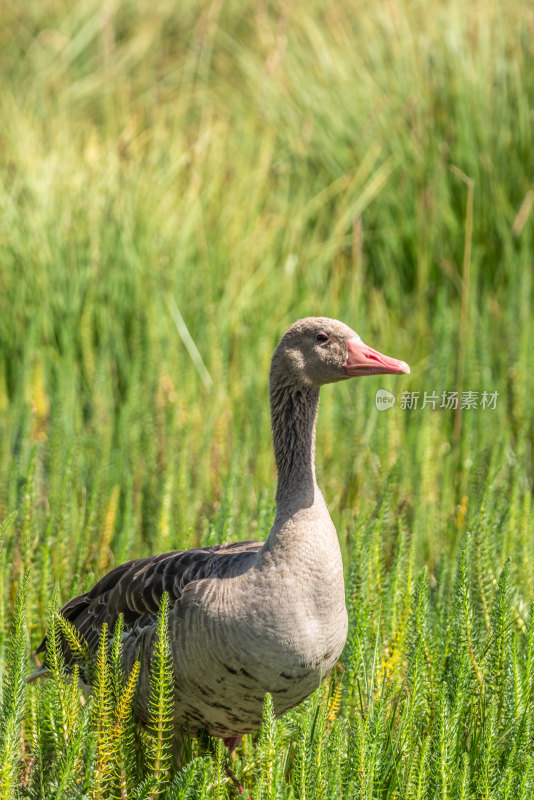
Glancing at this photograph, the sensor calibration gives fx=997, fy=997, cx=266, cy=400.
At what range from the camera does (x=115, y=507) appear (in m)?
3.69

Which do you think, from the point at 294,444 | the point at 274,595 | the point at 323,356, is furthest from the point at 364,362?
the point at 274,595

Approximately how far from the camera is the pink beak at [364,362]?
2564 mm

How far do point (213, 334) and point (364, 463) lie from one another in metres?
1.08

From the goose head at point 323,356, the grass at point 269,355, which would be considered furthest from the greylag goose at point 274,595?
the grass at point 269,355

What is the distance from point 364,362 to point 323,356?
122 mm

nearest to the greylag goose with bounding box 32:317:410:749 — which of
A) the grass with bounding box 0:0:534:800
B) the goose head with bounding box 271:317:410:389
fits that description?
the goose head with bounding box 271:317:410:389

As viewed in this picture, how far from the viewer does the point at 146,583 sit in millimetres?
2787

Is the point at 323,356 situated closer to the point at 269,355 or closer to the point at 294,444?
the point at 294,444

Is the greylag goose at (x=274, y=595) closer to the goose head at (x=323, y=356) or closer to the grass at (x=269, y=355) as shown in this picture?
the goose head at (x=323, y=356)

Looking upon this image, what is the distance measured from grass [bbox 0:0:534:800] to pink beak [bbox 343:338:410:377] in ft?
1.90

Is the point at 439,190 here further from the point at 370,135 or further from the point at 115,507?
the point at 115,507

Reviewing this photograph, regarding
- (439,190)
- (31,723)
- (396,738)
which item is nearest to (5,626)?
(31,723)

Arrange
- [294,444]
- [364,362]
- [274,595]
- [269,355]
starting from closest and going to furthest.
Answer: [274,595]
[364,362]
[294,444]
[269,355]

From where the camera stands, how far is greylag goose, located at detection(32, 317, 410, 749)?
2.47 metres
